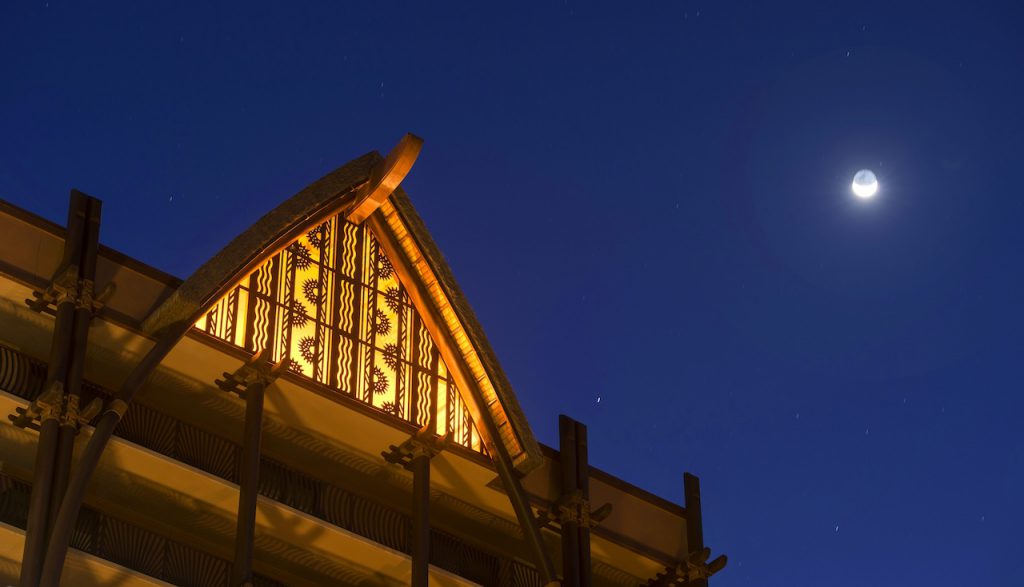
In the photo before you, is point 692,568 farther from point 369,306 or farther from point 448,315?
point 369,306

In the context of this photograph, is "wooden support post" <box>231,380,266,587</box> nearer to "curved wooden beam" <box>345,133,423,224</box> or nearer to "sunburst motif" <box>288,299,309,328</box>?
"sunburst motif" <box>288,299,309,328</box>

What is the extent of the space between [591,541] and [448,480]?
2.99 metres

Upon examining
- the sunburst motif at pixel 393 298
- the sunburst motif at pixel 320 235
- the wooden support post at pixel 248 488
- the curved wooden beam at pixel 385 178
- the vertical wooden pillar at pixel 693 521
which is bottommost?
the wooden support post at pixel 248 488

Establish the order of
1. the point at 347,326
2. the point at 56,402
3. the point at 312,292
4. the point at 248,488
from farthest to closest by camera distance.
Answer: the point at 347,326
the point at 312,292
the point at 248,488
the point at 56,402

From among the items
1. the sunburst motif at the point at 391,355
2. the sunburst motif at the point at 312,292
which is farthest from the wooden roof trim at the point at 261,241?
the sunburst motif at the point at 391,355

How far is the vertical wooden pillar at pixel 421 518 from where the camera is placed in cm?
2492

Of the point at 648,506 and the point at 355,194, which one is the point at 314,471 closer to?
the point at 355,194

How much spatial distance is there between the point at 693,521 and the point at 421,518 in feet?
21.3

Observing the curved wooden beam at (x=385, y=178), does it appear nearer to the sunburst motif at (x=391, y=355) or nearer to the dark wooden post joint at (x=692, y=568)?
the sunburst motif at (x=391, y=355)

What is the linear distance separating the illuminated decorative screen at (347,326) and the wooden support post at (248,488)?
35.0 inches

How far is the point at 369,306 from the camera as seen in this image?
26.7 meters

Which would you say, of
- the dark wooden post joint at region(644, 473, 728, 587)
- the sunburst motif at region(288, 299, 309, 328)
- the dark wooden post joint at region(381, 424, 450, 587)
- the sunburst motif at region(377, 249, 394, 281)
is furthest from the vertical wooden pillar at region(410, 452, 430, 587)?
the dark wooden post joint at region(644, 473, 728, 587)

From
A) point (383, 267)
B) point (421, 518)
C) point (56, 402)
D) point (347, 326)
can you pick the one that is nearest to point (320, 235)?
point (383, 267)

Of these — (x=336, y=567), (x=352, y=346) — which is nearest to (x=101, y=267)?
(x=352, y=346)
